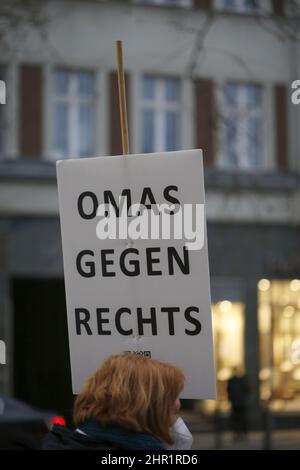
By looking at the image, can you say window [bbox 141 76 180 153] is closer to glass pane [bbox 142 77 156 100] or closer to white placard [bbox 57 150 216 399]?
glass pane [bbox 142 77 156 100]

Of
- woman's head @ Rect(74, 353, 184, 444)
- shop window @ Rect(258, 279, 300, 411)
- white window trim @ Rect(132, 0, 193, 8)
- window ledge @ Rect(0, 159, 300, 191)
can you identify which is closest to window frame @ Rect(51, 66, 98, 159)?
window ledge @ Rect(0, 159, 300, 191)

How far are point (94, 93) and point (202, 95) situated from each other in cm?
212

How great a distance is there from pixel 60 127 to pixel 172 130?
2230 mm

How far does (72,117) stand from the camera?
64.7 ft

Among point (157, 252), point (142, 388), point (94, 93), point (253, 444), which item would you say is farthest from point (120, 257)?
point (94, 93)

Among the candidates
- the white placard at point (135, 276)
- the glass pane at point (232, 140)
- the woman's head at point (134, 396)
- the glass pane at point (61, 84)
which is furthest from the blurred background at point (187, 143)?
the woman's head at point (134, 396)

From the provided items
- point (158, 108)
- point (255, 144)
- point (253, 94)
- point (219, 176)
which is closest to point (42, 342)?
point (219, 176)

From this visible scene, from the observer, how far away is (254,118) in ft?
67.4

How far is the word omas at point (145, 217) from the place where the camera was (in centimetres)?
403

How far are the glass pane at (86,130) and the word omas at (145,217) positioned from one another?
51.4 ft

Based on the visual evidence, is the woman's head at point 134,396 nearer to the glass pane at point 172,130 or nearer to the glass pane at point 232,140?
the glass pane at point 232,140

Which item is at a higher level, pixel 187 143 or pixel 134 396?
pixel 187 143

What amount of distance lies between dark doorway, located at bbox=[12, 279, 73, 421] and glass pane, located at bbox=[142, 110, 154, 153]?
11.1 feet

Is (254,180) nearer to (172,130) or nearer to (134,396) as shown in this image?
(172,130)
